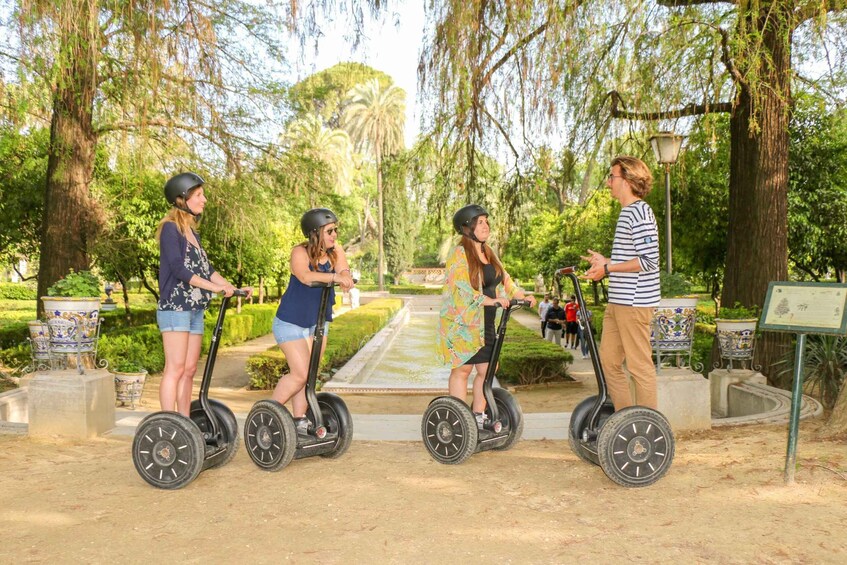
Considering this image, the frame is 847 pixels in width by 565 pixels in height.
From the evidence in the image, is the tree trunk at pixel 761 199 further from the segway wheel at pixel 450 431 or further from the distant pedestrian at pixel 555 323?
the distant pedestrian at pixel 555 323

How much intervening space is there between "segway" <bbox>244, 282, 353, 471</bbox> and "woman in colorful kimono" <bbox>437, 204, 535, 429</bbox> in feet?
2.44

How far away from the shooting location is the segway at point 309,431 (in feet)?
14.7

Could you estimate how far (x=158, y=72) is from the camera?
5691mm

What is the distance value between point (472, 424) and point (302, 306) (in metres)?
1.23

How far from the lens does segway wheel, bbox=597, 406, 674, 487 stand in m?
4.18

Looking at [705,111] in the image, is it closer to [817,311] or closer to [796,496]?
[817,311]

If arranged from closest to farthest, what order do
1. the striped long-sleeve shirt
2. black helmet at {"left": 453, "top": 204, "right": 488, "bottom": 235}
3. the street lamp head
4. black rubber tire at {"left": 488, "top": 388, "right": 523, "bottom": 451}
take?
the striped long-sleeve shirt, black helmet at {"left": 453, "top": 204, "right": 488, "bottom": 235}, black rubber tire at {"left": 488, "top": 388, "right": 523, "bottom": 451}, the street lamp head

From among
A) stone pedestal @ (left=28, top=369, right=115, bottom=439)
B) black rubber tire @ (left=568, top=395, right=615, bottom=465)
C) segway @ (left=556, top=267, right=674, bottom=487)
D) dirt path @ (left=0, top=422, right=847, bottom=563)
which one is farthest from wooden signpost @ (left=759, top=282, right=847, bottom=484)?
stone pedestal @ (left=28, top=369, right=115, bottom=439)

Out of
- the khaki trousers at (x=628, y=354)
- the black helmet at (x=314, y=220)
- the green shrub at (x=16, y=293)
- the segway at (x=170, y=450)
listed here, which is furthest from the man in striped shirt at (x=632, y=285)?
the green shrub at (x=16, y=293)

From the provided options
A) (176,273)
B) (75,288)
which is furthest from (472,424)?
(75,288)

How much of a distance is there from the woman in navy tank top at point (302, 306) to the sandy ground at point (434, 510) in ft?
1.80

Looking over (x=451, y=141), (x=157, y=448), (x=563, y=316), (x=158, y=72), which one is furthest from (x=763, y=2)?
(x=563, y=316)

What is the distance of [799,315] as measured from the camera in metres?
4.28

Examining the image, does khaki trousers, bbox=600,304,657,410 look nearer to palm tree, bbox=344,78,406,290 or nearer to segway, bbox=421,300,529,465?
segway, bbox=421,300,529,465
